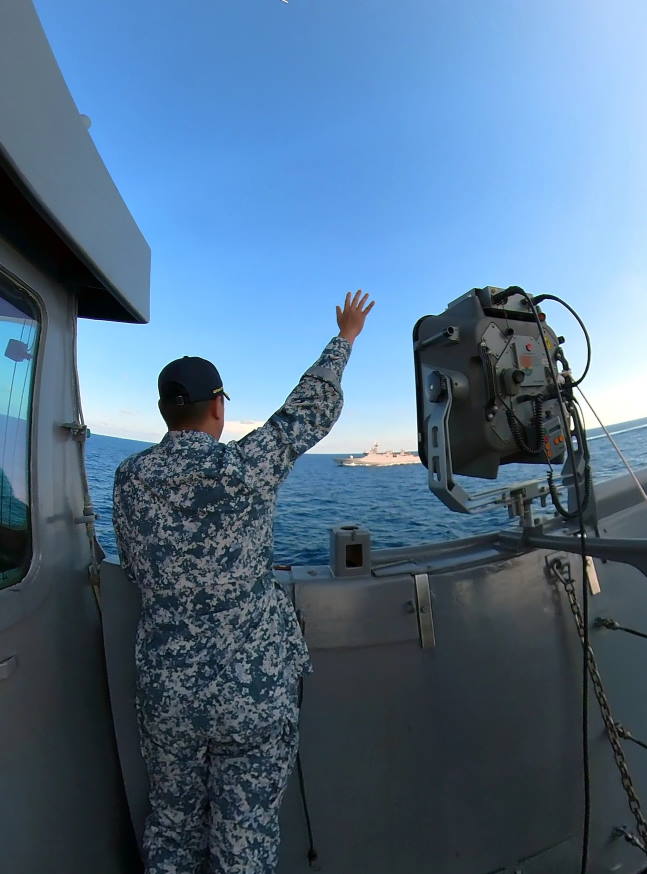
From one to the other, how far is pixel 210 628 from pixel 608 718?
5.32ft

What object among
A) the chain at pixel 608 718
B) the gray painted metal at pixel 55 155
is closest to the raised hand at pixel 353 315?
the gray painted metal at pixel 55 155

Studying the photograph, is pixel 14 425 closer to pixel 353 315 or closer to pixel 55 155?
pixel 55 155

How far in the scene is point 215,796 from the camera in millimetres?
1224

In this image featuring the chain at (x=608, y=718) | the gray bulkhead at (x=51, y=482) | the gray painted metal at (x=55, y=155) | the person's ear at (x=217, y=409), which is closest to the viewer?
the gray painted metal at (x=55, y=155)

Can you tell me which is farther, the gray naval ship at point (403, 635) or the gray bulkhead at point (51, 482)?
the gray naval ship at point (403, 635)

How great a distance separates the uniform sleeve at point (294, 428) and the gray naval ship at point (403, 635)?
2.23ft

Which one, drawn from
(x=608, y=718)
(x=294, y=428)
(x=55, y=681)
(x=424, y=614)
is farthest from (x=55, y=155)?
(x=608, y=718)

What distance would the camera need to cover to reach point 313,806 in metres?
1.72

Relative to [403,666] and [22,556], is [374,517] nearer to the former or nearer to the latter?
[403,666]

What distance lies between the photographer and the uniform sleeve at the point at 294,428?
3.98ft

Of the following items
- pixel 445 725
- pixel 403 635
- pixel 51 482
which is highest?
pixel 51 482

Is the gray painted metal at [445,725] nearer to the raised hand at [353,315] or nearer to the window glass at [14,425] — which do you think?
the window glass at [14,425]

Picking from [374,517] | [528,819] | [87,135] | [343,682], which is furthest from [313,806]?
[374,517]

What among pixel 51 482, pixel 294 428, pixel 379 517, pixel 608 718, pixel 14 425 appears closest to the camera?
pixel 294 428
